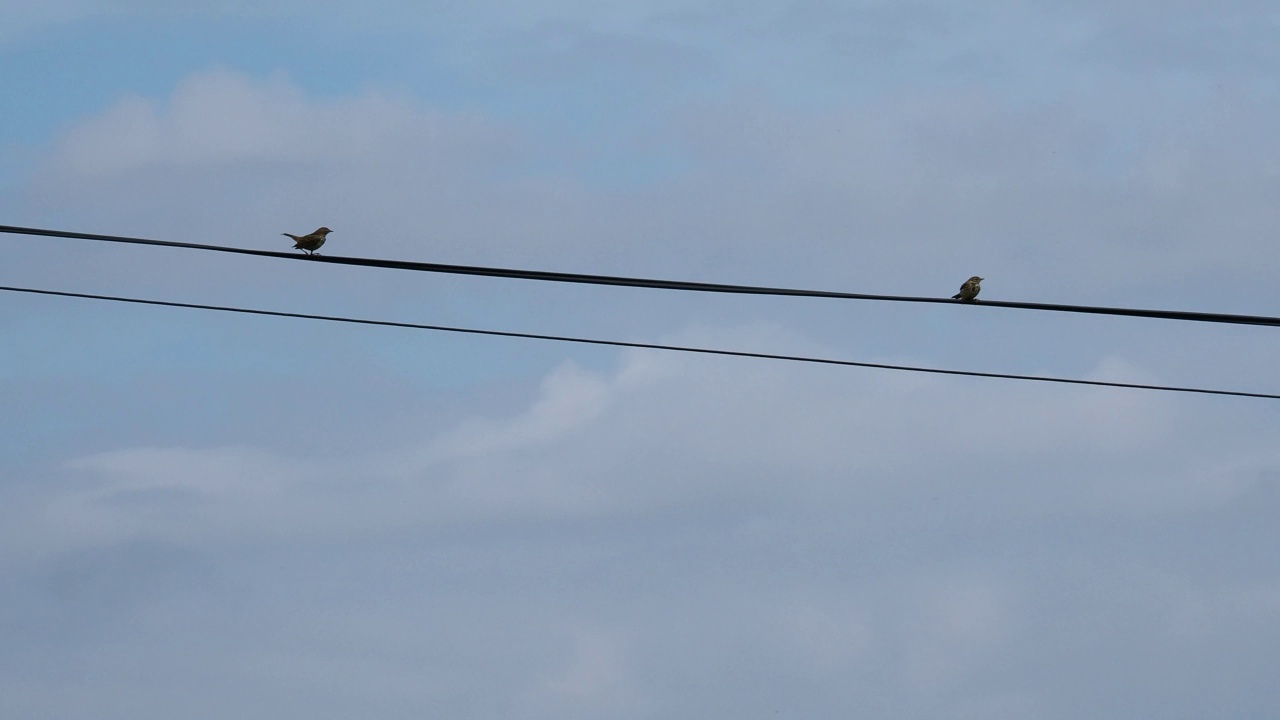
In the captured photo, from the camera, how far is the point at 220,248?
15.1 metres

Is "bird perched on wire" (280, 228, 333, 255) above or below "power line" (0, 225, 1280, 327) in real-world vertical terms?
above

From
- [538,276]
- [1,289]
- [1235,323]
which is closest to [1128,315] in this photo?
[1235,323]

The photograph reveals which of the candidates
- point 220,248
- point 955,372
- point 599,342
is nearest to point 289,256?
point 220,248

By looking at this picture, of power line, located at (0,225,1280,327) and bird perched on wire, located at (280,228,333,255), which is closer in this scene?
power line, located at (0,225,1280,327)

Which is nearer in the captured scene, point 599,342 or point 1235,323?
point 1235,323

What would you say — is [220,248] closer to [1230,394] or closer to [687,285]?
[687,285]

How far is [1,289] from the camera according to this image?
16828 millimetres

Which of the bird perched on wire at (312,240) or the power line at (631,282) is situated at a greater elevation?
the bird perched on wire at (312,240)

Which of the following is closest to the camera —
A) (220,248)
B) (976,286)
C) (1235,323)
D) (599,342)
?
(1235,323)

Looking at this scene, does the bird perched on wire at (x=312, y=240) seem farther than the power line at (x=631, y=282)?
Yes

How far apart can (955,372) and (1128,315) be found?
217 centimetres

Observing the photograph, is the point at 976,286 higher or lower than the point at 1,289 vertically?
higher

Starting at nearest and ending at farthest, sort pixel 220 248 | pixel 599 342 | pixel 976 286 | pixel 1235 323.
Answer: pixel 1235 323 → pixel 220 248 → pixel 599 342 → pixel 976 286

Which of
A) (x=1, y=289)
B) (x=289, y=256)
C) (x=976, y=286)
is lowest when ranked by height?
(x=289, y=256)
